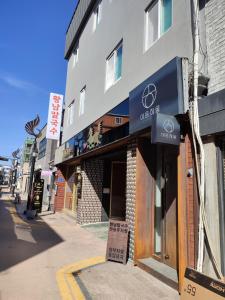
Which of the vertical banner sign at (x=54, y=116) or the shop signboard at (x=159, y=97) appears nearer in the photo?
the shop signboard at (x=159, y=97)

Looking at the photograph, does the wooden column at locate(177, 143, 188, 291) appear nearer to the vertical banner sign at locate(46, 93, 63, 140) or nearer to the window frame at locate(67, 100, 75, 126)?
the window frame at locate(67, 100, 75, 126)

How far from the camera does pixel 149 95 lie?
256 inches

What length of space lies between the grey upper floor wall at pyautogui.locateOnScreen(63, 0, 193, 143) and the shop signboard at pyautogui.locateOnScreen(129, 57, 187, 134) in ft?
1.72

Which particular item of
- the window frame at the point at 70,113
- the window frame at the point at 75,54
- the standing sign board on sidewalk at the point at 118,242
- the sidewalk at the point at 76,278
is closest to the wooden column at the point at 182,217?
the sidewalk at the point at 76,278

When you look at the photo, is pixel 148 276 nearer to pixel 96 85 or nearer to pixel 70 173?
pixel 96 85

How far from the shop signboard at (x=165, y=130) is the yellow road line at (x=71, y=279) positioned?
326cm

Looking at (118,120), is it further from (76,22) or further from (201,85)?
(76,22)

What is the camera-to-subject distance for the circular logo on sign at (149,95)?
20.7 ft

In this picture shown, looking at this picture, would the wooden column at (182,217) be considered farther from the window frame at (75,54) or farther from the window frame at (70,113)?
the window frame at (75,54)

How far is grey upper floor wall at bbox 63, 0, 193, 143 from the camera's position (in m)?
6.20

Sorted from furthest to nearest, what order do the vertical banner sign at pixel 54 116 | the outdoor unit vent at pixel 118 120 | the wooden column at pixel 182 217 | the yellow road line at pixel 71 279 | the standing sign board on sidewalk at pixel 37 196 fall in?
the vertical banner sign at pixel 54 116 < the standing sign board on sidewalk at pixel 37 196 < the outdoor unit vent at pixel 118 120 < the wooden column at pixel 182 217 < the yellow road line at pixel 71 279

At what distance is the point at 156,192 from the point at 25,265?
3.80 metres

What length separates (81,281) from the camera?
18.3 ft

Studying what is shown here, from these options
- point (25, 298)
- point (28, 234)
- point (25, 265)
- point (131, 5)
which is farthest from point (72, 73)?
point (25, 298)
